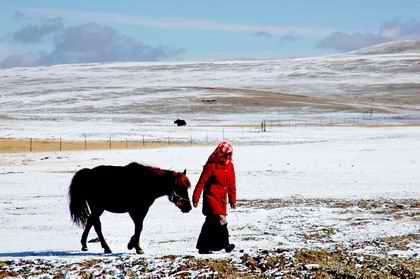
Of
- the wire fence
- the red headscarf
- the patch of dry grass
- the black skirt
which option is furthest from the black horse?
the wire fence

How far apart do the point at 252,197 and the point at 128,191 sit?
32.5ft

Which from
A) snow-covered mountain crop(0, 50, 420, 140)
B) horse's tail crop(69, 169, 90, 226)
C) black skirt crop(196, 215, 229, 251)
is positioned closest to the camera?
black skirt crop(196, 215, 229, 251)

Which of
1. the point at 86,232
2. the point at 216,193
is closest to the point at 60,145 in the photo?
the point at 86,232

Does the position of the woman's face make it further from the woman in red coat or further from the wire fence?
the wire fence

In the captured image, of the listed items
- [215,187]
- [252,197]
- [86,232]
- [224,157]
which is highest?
[224,157]

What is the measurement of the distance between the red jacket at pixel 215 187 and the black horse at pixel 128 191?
1.72 feet

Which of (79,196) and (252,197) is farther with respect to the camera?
(252,197)

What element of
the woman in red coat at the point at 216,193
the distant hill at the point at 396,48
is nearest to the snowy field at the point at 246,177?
the woman in red coat at the point at 216,193

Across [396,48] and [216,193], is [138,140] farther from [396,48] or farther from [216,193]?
[396,48]

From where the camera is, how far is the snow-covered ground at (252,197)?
1363 centimetres

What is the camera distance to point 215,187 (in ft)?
35.5

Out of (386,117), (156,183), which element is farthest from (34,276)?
(386,117)

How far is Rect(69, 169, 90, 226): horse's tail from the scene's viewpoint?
1192 cm

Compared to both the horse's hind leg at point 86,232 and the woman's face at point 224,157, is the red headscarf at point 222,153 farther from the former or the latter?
the horse's hind leg at point 86,232
